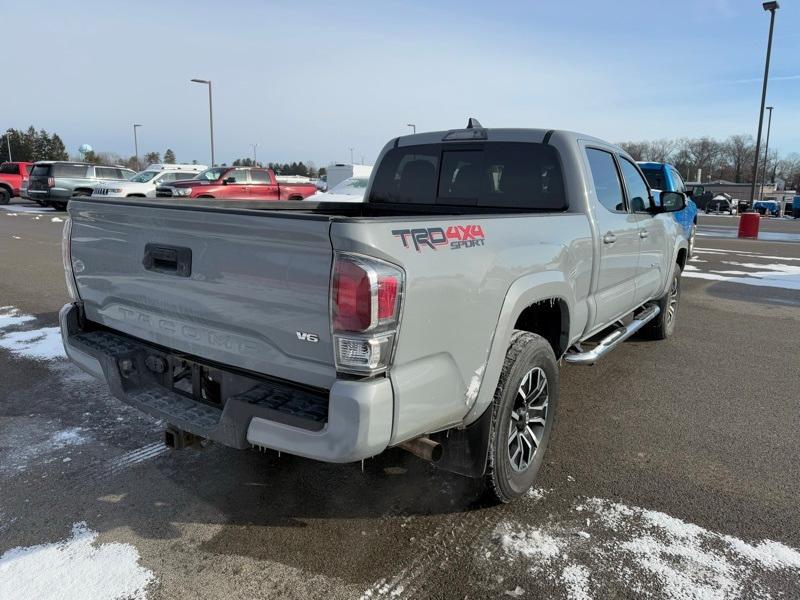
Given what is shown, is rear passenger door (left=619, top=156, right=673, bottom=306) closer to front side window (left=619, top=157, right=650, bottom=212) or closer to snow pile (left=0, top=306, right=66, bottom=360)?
front side window (left=619, top=157, right=650, bottom=212)

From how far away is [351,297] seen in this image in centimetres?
217

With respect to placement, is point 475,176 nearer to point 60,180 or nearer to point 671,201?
point 671,201

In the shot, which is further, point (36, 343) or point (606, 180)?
point (36, 343)

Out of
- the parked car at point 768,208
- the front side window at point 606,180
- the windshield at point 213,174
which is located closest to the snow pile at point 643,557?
the front side window at point 606,180

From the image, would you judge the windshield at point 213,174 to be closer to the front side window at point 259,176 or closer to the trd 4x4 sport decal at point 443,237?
the front side window at point 259,176

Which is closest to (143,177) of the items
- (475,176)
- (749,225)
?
(749,225)

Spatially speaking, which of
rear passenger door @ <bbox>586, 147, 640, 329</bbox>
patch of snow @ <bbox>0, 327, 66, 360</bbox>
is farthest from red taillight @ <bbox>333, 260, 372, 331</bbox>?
patch of snow @ <bbox>0, 327, 66, 360</bbox>

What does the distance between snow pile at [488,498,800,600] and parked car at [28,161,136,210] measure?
24.6 m

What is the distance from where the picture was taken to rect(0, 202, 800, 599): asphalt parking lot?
Result: 8.42 feet

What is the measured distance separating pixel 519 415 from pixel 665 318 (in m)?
3.91

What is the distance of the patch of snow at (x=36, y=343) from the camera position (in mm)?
5535

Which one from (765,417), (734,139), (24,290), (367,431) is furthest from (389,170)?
(734,139)

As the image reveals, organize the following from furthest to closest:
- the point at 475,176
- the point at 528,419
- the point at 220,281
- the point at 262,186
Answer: the point at 262,186 → the point at 475,176 → the point at 528,419 → the point at 220,281

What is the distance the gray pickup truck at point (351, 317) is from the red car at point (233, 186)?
56.4 ft
